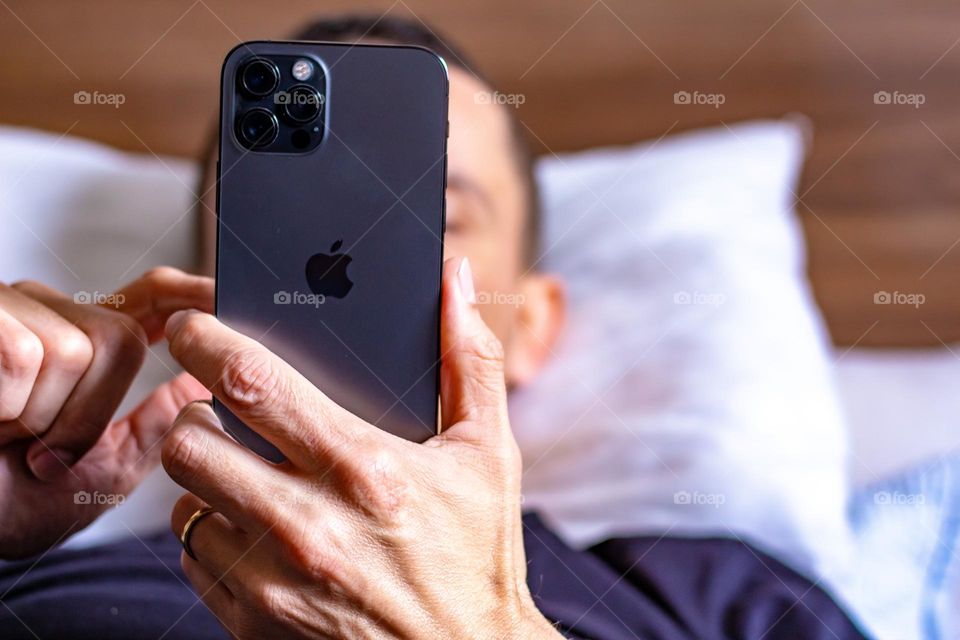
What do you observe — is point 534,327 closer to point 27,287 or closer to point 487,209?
point 487,209

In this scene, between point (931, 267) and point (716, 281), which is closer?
point (716, 281)

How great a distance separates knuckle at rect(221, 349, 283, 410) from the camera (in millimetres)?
441

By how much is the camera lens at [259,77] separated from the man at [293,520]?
16cm

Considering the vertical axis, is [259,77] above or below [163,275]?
above

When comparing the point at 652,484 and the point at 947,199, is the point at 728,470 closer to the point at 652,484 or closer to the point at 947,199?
the point at 652,484

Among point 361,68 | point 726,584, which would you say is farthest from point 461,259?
point 726,584

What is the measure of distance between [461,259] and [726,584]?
0.45 meters

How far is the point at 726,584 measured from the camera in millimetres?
771

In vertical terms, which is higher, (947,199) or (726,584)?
(947,199)

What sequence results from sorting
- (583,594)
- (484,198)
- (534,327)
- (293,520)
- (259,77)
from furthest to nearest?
(534,327) → (484,198) → (583,594) → (259,77) → (293,520)

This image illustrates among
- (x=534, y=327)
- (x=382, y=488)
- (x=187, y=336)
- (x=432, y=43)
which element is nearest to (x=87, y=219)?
(x=432, y=43)

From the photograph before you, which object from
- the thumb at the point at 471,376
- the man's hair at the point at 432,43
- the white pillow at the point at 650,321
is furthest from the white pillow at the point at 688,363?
the thumb at the point at 471,376

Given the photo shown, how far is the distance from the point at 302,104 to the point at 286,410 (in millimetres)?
223

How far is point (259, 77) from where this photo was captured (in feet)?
1.77
